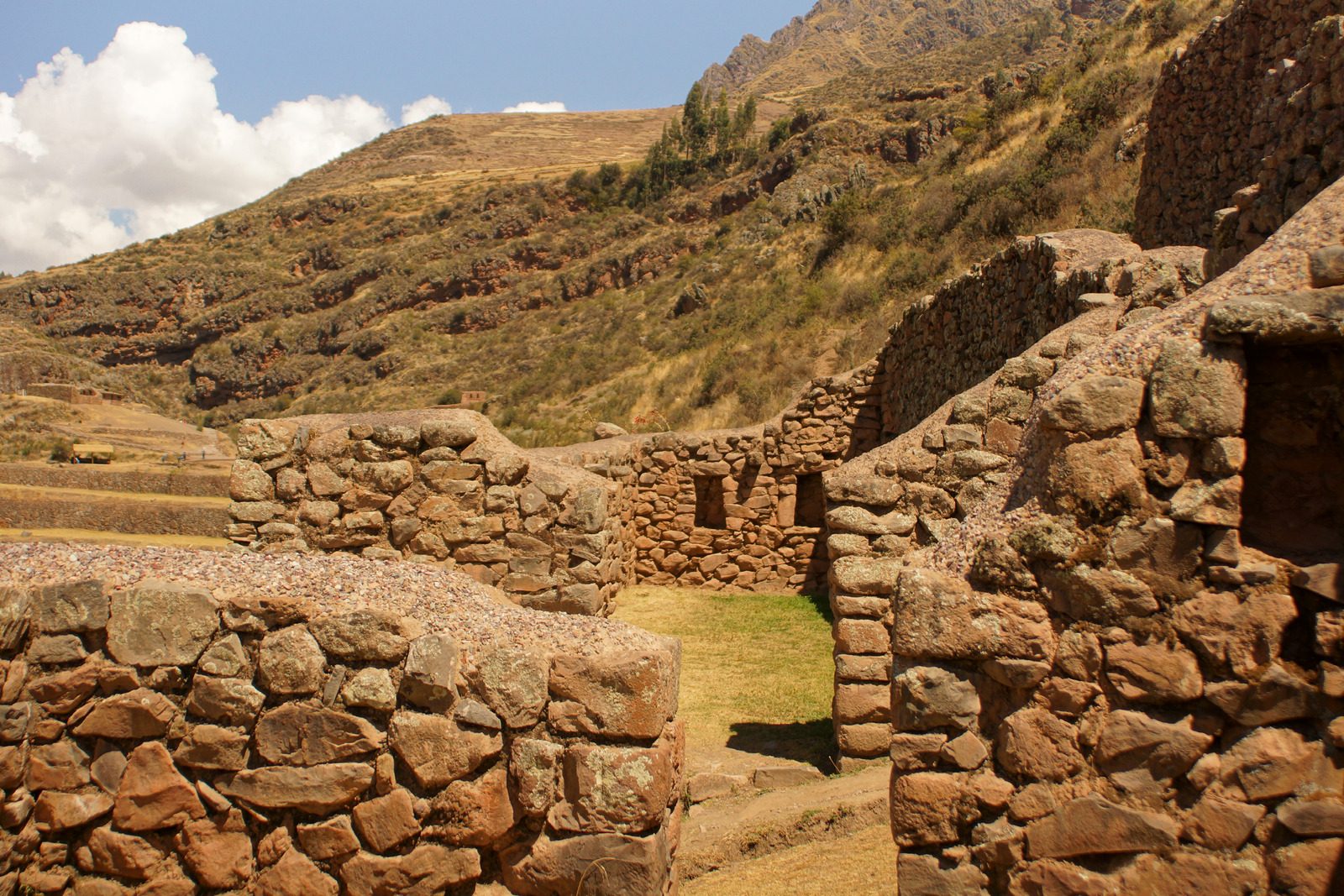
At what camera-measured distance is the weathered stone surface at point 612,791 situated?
3.56 m

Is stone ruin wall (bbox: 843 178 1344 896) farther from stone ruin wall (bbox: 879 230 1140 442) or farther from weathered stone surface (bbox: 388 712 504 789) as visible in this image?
stone ruin wall (bbox: 879 230 1140 442)

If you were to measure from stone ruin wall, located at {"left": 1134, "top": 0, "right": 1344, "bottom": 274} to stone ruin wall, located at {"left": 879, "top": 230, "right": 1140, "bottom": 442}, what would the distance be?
3.31 ft

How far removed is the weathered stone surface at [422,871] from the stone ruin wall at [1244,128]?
5.96 metres

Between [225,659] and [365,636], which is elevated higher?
[365,636]

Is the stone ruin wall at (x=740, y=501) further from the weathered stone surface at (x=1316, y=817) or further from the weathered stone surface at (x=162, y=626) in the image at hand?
the weathered stone surface at (x=1316, y=817)

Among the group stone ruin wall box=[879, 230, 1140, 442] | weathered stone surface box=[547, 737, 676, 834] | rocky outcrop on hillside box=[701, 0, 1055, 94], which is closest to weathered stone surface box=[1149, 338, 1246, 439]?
weathered stone surface box=[547, 737, 676, 834]

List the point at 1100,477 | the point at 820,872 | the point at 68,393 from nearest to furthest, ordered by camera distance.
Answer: the point at 1100,477
the point at 820,872
the point at 68,393

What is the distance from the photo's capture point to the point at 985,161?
2612 centimetres

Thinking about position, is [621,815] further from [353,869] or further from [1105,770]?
[1105,770]

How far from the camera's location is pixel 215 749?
381 centimetres

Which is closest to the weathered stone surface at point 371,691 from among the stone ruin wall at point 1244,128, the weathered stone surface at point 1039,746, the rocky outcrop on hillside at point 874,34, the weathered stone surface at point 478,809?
the weathered stone surface at point 478,809

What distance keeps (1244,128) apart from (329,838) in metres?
10.7

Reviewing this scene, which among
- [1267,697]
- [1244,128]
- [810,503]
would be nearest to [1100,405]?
[1267,697]

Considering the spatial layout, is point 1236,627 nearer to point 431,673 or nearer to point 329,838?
point 431,673
